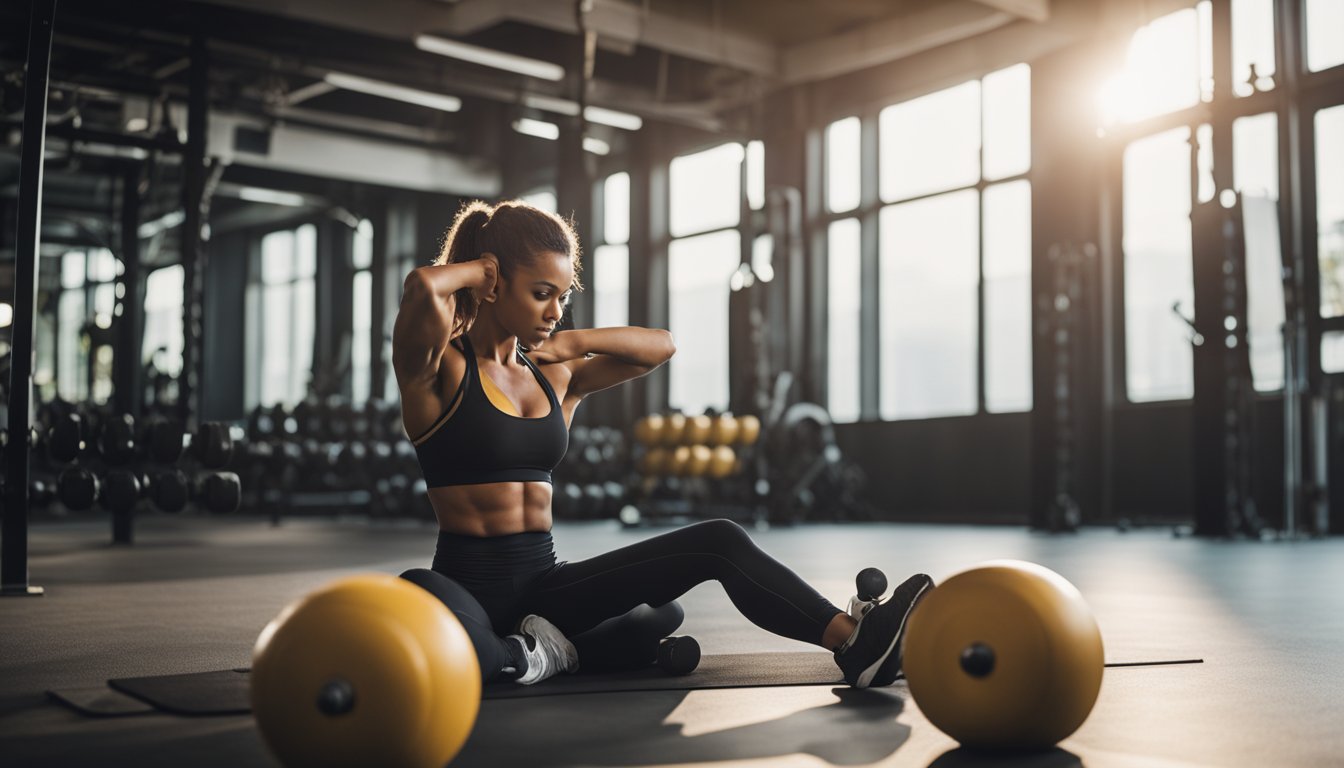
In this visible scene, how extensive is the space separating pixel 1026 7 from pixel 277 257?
10945 mm

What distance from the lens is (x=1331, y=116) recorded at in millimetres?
7930

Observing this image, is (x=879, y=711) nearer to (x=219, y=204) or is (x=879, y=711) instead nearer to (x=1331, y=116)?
(x=1331, y=116)

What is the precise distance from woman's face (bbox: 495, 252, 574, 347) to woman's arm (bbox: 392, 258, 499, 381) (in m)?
0.05

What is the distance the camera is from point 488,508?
2.25 metres

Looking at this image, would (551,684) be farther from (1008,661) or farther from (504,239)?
(1008,661)

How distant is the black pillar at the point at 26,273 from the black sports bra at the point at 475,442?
2.21 metres

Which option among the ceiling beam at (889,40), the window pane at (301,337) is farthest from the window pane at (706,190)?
the window pane at (301,337)

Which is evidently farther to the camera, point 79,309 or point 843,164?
point 79,309

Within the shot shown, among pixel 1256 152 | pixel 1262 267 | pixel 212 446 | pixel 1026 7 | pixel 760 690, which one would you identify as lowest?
pixel 760 690

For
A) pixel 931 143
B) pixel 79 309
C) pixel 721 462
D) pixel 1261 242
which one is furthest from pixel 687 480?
pixel 79 309

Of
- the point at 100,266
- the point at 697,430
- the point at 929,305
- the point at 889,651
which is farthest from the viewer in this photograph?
the point at 100,266

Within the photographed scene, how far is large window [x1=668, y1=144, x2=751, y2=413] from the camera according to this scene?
11.9 m

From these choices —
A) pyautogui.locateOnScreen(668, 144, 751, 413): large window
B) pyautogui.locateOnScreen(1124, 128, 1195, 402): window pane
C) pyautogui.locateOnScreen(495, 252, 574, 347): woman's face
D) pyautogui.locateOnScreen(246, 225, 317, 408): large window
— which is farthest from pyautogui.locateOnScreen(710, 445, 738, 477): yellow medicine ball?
pyautogui.locateOnScreen(246, 225, 317, 408): large window

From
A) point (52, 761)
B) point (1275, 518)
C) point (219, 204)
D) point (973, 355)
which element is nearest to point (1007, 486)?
point (973, 355)
